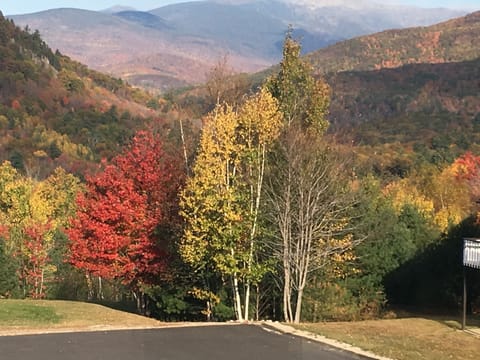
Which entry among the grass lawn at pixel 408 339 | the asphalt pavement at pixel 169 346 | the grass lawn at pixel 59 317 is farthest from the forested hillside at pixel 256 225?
the asphalt pavement at pixel 169 346

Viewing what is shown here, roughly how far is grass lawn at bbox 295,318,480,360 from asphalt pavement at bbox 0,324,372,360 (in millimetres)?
1215

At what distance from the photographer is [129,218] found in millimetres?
25328

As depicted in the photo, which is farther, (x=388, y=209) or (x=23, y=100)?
(x=23, y=100)

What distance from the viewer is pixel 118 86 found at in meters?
185

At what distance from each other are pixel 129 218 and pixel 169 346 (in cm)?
1103

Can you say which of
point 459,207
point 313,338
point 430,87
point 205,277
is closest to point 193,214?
point 205,277

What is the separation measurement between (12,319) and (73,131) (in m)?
104

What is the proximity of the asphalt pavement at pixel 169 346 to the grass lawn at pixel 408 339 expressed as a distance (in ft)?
3.99

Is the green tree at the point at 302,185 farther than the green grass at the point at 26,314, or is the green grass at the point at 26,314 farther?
the green tree at the point at 302,185

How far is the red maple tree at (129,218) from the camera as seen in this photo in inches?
993

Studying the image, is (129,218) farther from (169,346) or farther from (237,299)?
(169,346)

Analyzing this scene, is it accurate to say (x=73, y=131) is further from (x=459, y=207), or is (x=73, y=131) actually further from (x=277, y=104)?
(x=277, y=104)

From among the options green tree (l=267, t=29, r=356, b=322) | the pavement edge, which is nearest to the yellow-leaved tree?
green tree (l=267, t=29, r=356, b=322)

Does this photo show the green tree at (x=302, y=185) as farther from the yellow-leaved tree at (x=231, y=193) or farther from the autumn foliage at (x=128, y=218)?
the autumn foliage at (x=128, y=218)
